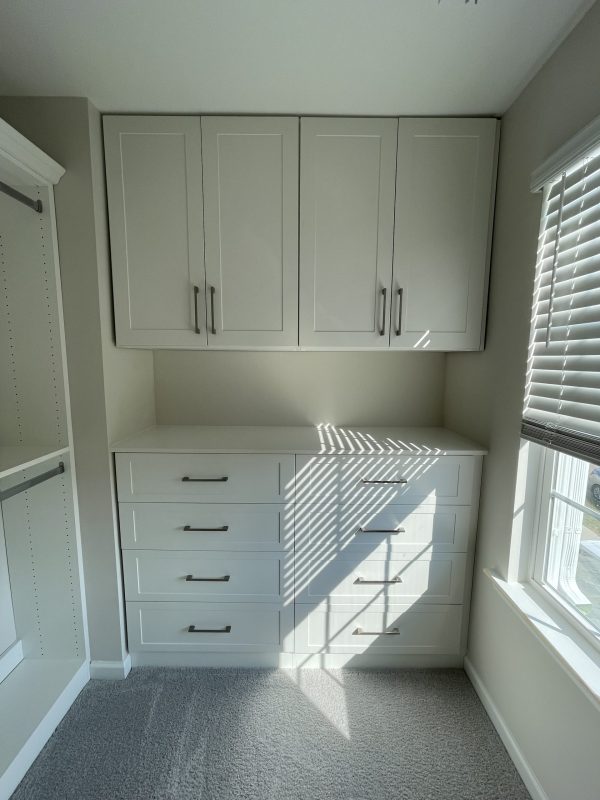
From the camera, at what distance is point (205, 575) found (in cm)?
154

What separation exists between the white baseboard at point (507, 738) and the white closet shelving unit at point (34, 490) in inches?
68.4

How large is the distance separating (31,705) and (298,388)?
1.73 m

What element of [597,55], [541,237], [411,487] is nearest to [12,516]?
[411,487]

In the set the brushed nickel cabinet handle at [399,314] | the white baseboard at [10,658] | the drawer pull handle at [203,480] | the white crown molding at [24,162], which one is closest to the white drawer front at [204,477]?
the drawer pull handle at [203,480]

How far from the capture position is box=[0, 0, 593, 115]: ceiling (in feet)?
3.24

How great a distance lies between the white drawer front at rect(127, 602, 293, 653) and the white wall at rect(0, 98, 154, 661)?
103 mm

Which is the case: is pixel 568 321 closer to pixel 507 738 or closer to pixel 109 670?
pixel 507 738

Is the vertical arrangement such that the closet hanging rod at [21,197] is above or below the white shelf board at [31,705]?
above

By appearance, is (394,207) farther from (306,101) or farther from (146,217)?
(146,217)

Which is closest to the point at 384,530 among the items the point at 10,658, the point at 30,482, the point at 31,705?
the point at 30,482

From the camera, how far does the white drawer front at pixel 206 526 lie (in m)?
1.51

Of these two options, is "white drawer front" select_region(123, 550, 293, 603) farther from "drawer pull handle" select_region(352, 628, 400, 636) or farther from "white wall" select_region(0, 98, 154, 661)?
"drawer pull handle" select_region(352, 628, 400, 636)

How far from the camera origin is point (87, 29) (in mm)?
1046

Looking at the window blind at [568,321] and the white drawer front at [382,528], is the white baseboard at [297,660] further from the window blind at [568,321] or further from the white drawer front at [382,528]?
the window blind at [568,321]
